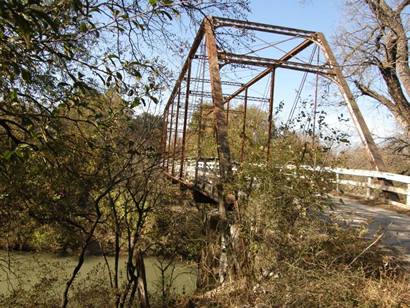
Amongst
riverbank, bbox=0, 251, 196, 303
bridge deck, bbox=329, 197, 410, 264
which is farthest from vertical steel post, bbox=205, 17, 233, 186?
riverbank, bbox=0, 251, 196, 303

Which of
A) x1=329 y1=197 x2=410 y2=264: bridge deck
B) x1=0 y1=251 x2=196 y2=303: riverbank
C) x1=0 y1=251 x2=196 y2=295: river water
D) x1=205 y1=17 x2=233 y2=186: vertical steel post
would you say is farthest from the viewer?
x1=0 y1=251 x2=196 y2=295: river water

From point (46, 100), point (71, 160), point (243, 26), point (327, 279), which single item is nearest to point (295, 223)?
point (327, 279)

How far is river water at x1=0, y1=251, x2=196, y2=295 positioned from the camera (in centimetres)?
725

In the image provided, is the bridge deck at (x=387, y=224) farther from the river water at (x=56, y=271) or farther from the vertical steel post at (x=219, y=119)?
the river water at (x=56, y=271)

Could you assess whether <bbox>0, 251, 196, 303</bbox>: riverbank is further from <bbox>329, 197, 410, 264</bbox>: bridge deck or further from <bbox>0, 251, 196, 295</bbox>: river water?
<bbox>329, 197, 410, 264</bbox>: bridge deck

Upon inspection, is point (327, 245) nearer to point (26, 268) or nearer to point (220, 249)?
point (220, 249)

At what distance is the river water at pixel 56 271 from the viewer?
23.8ft

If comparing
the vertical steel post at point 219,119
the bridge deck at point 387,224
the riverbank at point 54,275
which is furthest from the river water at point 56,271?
the bridge deck at point 387,224

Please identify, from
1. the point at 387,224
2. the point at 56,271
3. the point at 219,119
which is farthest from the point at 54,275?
the point at 387,224

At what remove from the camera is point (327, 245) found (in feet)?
17.1

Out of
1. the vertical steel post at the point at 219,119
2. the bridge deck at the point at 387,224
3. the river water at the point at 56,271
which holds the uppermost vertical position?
the vertical steel post at the point at 219,119

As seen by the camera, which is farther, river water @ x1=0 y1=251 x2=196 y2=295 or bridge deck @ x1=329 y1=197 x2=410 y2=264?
river water @ x1=0 y1=251 x2=196 y2=295

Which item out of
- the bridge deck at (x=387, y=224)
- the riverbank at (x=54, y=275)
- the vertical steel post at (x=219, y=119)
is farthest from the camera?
the riverbank at (x=54, y=275)

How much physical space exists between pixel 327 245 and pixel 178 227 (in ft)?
11.7
